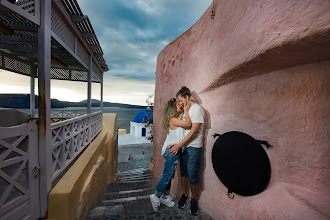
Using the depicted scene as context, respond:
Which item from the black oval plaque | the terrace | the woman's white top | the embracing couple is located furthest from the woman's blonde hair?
the terrace

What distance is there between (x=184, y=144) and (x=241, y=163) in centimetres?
91

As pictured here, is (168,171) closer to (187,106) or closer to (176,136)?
(176,136)

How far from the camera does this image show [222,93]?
98.5 inches

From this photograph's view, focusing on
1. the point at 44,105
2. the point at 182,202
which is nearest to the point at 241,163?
the point at 182,202

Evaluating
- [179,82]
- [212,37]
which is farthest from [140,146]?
[212,37]

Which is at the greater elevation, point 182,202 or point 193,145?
point 193,145

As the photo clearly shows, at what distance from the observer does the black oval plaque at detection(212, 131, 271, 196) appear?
1.92m

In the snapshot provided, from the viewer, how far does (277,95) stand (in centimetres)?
183

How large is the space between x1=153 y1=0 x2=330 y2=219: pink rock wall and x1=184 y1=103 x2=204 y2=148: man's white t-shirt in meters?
0.19

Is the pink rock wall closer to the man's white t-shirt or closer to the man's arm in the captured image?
the man's white t-shirt

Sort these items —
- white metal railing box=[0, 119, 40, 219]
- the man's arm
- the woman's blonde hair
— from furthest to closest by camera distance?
1. the woman's blonde hair
2. the man's arm
3. white metal railing box=[0, 119, 40, 219]

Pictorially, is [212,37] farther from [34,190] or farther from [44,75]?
[34,190]

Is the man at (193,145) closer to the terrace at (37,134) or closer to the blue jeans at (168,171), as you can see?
the blue jeans at (168,171)

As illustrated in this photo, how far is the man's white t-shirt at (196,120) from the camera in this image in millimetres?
2512
